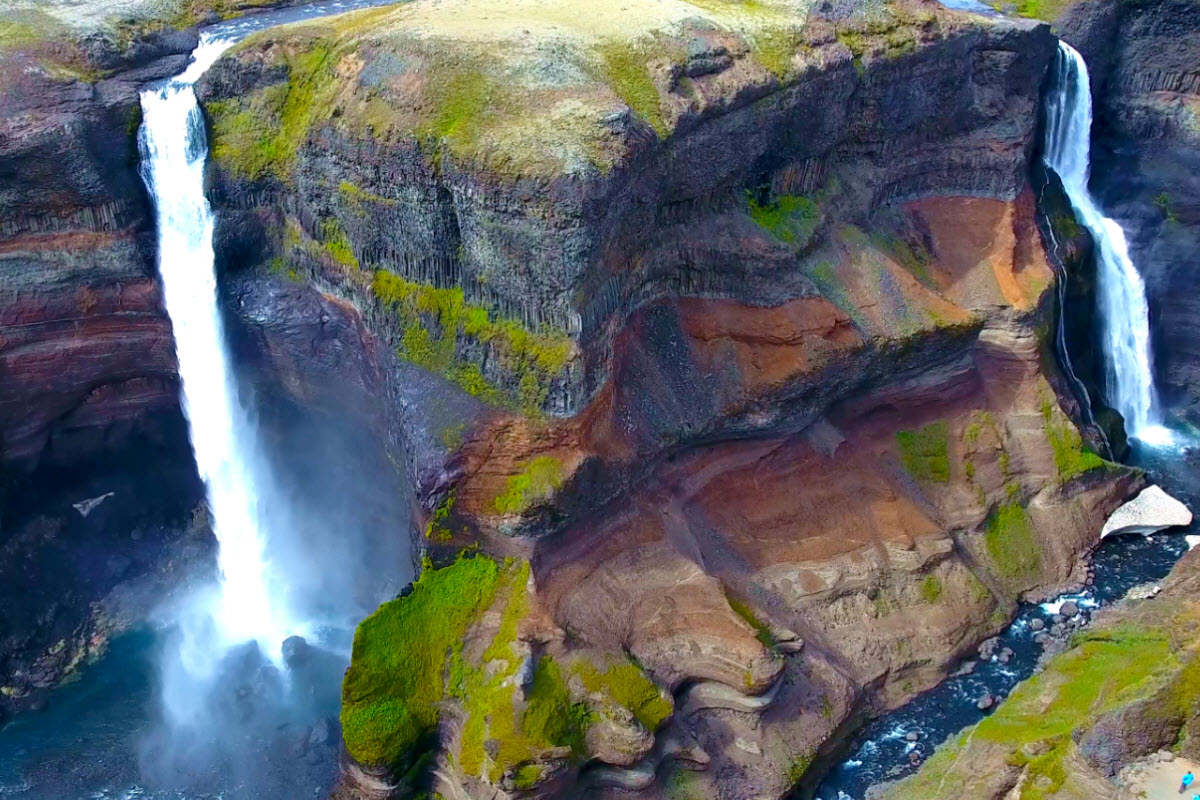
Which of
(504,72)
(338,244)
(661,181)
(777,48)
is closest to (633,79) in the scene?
(661,181)

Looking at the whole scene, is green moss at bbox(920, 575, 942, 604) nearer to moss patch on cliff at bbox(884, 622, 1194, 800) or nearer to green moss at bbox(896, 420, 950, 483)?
moss patch on cliff at bbox(884, 622, 1194, 800)

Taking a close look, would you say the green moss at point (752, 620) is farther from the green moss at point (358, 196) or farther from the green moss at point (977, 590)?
the green moss at point (358, 196)

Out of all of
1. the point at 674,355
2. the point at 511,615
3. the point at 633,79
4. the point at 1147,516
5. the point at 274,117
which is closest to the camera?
the point at 511,615

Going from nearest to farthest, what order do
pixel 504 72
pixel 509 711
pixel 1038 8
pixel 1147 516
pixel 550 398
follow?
pixel 509 711 → pixel 550 398 → pixel 504 72 → pixel 1147 516 → pixel 1038 8

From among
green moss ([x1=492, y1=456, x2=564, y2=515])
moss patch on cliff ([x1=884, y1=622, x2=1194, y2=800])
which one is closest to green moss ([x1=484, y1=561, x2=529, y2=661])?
green moss ([x1=492, y1=456, x2=564, y2=515])

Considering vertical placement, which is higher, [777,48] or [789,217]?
[777,48]

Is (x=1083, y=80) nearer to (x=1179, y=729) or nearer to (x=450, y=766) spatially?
(x=1179, y=729)

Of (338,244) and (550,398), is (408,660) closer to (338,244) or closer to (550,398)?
(550,398)

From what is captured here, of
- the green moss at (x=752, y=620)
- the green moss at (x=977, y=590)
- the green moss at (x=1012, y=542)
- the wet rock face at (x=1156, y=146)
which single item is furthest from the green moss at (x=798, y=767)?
the wet rock face at (x=1156, y=146)
